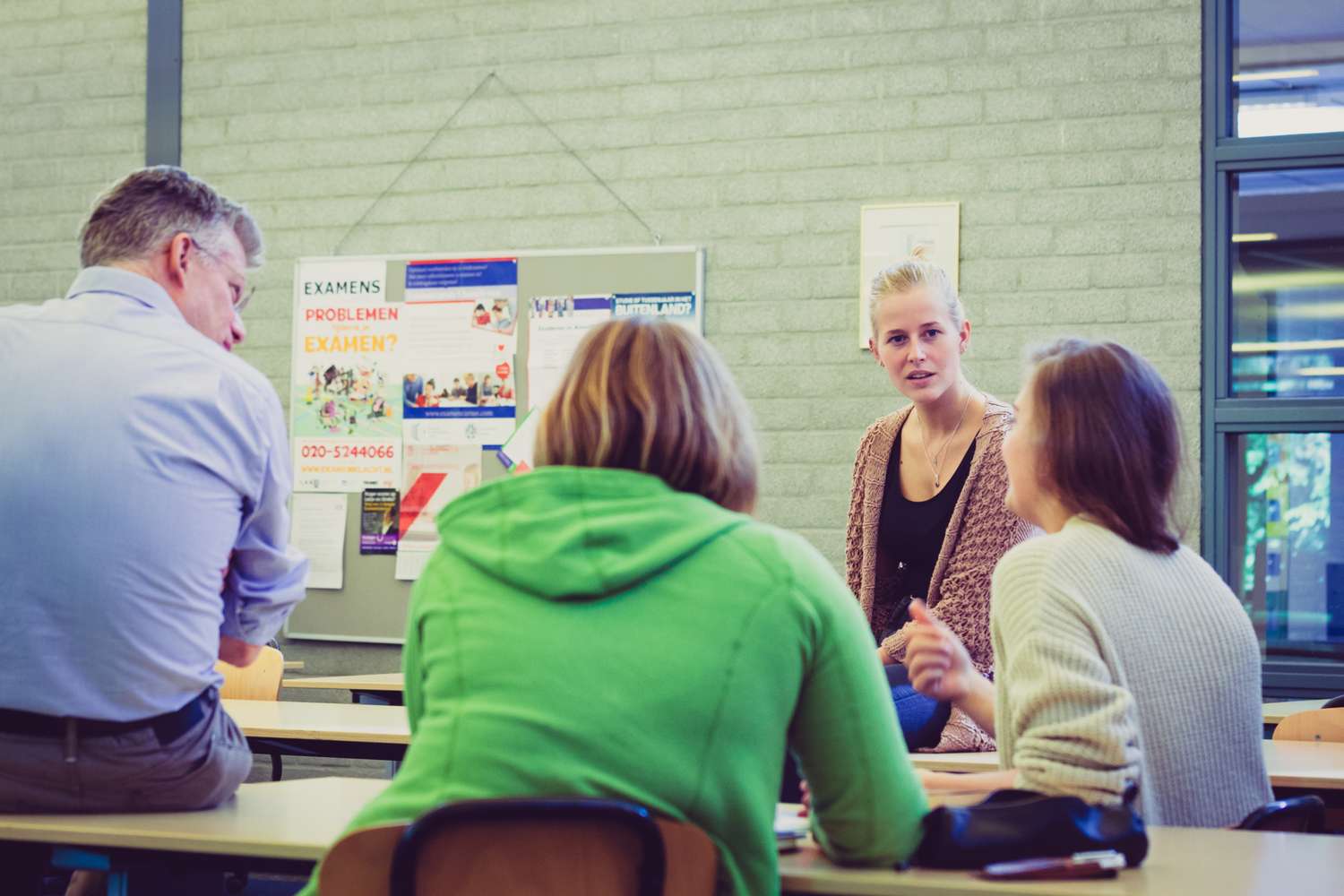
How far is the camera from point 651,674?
49.9 inches


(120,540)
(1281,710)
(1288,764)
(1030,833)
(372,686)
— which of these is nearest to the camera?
(1030,833)

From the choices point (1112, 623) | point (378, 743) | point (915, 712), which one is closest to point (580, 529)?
point (1112, 623)

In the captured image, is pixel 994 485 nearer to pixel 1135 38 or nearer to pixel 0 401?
pixel 0 401

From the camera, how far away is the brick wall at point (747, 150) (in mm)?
4410

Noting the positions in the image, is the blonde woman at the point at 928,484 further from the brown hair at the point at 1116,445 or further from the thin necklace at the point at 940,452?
the brown hair at the point at 1116,445

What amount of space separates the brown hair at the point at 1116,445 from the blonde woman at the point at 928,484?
963mm

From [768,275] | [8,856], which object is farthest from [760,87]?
[8,856]

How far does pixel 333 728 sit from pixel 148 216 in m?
1.07

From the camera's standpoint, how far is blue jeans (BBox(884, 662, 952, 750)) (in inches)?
93.7

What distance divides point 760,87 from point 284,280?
76.5 inches

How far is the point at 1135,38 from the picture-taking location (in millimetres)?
4395

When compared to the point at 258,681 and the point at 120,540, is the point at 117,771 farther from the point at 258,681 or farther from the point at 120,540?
the point at 258,681

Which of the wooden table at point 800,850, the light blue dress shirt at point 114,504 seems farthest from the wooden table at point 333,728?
the light blue dress shirt at point 114,504

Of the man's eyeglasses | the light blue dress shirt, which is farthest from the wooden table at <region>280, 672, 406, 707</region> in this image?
the light blue dress shirt
